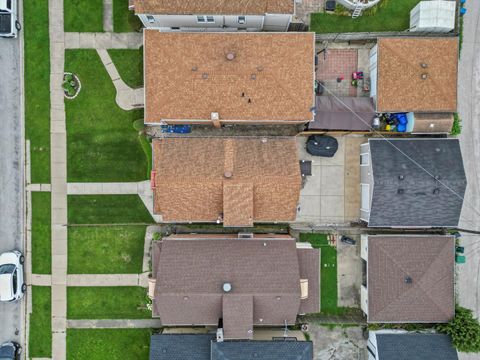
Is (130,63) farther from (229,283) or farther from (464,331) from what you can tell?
(464,331)

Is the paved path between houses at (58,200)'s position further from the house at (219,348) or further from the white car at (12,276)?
the house at (219,348)

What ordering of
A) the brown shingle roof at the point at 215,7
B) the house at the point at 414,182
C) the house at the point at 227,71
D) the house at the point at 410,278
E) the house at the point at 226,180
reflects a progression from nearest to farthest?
the brown shingle roof at the point at 215,7 → the house at the point at 226,180 → the house at the point at 227,71 → the house at the point at 414,182 → the house at the point at 410,278

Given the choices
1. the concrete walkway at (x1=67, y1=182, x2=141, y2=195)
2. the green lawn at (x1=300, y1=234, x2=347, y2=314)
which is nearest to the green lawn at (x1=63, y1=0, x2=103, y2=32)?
the concrete walkway at (x1=67, y1=182, x2=141, y2=195)

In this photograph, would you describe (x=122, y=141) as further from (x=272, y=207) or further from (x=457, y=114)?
(x=457, y=114)

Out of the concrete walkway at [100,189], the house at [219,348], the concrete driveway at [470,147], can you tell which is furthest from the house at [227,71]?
the house at [219,348]

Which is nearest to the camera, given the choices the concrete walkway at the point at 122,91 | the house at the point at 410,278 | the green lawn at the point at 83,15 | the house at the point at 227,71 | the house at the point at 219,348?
the house at the point at 227,71

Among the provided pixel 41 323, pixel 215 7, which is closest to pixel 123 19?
pixel 215 7

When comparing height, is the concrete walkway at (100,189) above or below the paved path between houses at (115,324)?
above
